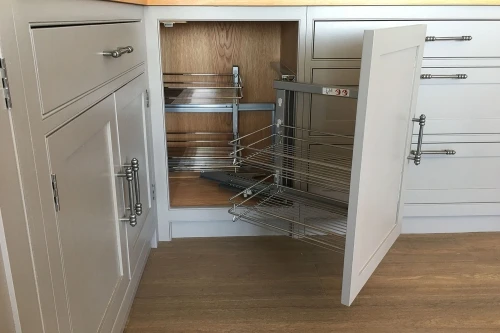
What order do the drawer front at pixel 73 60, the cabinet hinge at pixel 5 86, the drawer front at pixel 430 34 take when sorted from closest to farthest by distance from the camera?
the cabinet hinge at pixel 5 86
the drawer front at pixel 73 60
the drawer front at pixel 430 34

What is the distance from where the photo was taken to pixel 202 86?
2168 millimetres

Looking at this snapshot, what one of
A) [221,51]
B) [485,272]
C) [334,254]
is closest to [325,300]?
[334,254]

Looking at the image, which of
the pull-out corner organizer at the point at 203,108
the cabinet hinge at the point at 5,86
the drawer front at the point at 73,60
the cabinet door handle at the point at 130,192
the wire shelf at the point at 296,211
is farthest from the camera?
the pull-out corner organizer at the point at 203,108

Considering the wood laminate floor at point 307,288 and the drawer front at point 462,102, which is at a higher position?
the drawer front at point 462,102

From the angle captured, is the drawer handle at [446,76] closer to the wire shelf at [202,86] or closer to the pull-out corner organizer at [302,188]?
the pull-out corner organizer at [302,188]

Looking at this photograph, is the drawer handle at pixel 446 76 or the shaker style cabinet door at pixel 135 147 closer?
the shaker style cabinet door at pixel 135 147

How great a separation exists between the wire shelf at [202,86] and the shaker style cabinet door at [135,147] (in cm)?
50

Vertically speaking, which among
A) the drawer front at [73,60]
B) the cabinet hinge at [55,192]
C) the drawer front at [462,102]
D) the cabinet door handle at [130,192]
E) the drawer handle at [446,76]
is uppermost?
the drawer front at [73,60]

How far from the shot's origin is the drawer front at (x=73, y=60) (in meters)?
0.76

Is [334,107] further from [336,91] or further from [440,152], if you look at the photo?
[440,152]

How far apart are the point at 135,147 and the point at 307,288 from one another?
0.73 m

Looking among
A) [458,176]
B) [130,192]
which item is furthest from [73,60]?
[458,176]

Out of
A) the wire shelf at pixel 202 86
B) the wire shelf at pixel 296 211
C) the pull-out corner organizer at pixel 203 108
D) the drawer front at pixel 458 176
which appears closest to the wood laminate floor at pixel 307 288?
the wire shelf at pixel 296 211

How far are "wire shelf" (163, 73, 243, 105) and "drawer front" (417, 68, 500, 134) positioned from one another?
798mm
